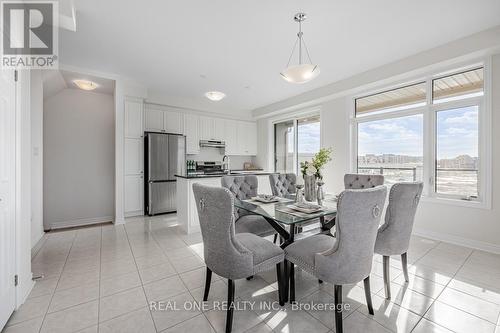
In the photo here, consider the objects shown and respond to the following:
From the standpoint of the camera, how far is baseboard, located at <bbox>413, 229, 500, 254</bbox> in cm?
A: 278

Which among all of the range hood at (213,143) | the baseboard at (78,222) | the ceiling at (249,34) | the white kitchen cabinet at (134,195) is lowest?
the baseboard at (78,222)

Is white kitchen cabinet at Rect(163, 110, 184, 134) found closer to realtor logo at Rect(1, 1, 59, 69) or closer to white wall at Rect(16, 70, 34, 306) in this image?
realtor logo at Rect(1, 1, 59, 69)

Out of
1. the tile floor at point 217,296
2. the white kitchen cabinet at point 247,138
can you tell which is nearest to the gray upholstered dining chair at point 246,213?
the tile floor at point 217,296

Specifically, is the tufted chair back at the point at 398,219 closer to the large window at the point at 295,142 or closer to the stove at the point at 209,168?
the large window at the point at 295,142

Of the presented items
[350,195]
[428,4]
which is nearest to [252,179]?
[350,195]

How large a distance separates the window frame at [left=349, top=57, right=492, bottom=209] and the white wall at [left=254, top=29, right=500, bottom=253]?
0.06 metres

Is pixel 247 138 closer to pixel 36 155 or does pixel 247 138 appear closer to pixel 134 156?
pixel 134 156

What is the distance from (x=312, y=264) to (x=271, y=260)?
1.00 ft

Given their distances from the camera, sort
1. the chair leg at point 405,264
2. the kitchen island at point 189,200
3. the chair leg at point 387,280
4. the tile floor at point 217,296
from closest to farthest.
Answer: the tile floor at point 217,296 → the chair leg at point 387,280 → the chair leg at point 405,264 → the kitchen island at point 189,200

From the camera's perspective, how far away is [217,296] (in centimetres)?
192

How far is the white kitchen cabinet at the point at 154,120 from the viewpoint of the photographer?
5.01 m

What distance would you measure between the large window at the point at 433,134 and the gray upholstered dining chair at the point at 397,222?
1996mm

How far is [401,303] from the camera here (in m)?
1.80

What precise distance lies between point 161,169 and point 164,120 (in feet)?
4.33
